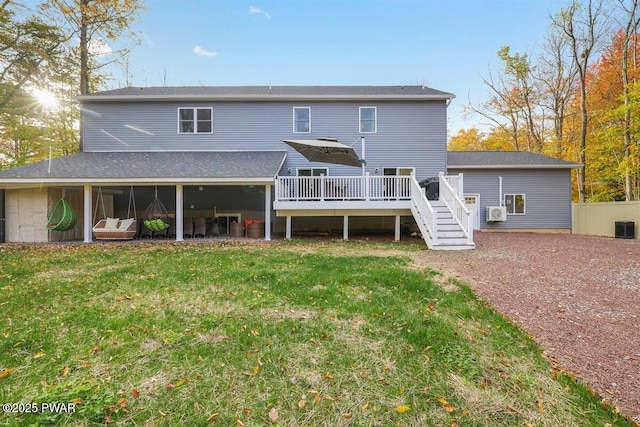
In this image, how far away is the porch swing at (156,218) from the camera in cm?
1072

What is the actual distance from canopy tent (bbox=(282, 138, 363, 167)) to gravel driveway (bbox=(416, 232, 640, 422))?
4.01m

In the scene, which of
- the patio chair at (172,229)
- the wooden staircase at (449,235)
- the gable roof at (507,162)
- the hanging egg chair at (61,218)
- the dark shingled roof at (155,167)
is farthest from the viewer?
the gable roof at (507,162)

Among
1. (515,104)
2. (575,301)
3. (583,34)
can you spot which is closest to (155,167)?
(575,301)

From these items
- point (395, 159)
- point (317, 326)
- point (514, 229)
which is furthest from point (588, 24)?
point (317, 326)

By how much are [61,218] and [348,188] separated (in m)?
9.58

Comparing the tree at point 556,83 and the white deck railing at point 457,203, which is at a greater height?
the tree at point 556,83

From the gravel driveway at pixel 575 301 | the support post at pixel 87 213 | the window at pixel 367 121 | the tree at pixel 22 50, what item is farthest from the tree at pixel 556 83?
the tree at pixel 22 50

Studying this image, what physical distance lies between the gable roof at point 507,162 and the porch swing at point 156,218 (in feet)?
41.0

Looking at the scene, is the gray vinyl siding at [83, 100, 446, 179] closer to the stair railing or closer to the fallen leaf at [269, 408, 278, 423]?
the stair railing

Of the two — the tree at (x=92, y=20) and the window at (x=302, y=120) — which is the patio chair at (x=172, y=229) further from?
the tree at (x=92, y=20)

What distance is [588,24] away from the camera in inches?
654

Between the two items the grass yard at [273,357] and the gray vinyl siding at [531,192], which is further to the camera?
the gray vinyl siding at [531,192]

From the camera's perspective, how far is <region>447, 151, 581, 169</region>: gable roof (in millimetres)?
14305

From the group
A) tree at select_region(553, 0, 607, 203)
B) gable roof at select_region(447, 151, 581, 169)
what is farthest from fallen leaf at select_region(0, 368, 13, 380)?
tree at select_region(553, 0, 607, 203)
